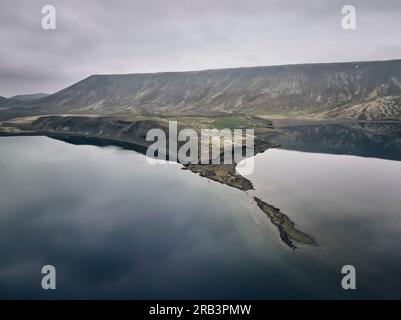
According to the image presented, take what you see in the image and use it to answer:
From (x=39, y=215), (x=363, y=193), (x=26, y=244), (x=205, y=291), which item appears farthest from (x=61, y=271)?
(x=363, y=193)

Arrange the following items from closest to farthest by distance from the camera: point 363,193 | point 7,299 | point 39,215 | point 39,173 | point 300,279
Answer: point 7,299 → point 300,279 → point 39,215 → point 363,193 → point 39,173

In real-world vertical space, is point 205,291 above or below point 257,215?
below

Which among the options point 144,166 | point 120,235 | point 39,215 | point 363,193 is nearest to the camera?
point 120,235

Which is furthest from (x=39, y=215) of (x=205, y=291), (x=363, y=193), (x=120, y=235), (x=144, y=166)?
(x=363, y=193)

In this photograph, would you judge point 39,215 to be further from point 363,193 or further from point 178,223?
point 363,193
